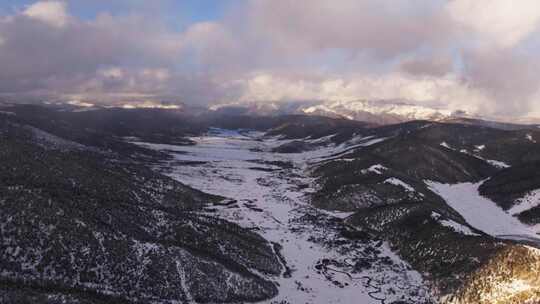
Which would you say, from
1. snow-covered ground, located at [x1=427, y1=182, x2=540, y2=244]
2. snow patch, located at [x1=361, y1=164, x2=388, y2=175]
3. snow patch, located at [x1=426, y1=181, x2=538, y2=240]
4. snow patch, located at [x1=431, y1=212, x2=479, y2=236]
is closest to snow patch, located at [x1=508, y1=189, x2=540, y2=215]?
snow-covered ground, located at [x1=427, y1=182, x2=540, y2=244]

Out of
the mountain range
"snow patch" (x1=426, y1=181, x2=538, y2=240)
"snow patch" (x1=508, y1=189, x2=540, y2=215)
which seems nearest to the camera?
the mountain range

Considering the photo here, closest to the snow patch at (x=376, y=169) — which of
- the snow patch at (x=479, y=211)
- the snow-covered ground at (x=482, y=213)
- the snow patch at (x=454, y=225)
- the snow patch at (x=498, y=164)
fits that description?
the snow patch at (x=479, y=211)

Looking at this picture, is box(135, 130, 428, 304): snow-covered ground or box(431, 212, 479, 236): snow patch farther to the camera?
box(431, 212, 479, 236): snow patch

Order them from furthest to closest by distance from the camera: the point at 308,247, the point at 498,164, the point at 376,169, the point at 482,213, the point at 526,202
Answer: the point at 498,164, the point at 376,169, the point at 526,202, the point at 482,213, the point at 308,247

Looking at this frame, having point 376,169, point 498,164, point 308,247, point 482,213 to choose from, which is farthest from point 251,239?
point 498,164

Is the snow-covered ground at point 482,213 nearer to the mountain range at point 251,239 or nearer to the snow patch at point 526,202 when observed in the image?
the mountain range at point 251,239

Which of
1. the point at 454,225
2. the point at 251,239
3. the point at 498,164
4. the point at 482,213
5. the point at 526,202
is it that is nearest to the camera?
the point at 251,239

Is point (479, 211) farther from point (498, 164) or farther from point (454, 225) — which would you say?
point (498, 164)

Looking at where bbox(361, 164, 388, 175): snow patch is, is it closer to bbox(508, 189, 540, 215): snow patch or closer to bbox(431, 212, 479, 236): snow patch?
bbox(508, 189, 540, 215): snow patch

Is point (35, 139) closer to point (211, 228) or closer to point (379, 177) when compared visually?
point (211, 228)

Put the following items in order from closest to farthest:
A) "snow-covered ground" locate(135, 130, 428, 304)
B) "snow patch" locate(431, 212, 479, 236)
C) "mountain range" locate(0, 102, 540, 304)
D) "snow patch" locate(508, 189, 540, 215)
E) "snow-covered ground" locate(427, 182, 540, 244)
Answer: "mountain range" locate(0, 102, 540, 304), "snow-covered ground" locate(135, 130, 428, 304), "snow patch" locate(431, 212, 479, 236), "snow-covered ground" locate(427, 182, 540, 244), "snow patch" locate(508, 189, 540, 215)
